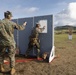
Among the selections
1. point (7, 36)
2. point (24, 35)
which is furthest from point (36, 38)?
point (7, 36)

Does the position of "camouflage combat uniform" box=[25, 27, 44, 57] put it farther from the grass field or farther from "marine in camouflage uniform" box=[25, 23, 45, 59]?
the grass field

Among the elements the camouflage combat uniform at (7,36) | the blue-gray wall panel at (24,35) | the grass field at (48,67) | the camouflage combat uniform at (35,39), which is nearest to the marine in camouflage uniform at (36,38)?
the camouflage combat uniform at (35,39)

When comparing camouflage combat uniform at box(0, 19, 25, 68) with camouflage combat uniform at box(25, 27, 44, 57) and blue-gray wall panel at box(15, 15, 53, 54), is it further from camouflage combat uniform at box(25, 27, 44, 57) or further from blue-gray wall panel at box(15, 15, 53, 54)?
blue-gray wall panel at box(15, 15, 53, 54)

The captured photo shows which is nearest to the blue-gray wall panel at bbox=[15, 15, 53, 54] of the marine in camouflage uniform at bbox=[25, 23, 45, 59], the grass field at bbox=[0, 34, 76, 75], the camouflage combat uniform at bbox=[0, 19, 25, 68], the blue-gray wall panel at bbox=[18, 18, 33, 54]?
the blue-gray wall panel at bbox=[18, 18, 33, 54]

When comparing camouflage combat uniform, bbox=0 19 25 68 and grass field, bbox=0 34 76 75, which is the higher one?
camouflage combat uniform, bbox=0 19 25 68

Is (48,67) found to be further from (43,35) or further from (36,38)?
(43,35)

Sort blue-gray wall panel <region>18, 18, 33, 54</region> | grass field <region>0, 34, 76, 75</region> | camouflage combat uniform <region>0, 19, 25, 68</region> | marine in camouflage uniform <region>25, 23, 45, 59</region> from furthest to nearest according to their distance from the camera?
blue-gray wall panel <region>18, 18, 33, 54</region>
marine in camouflage uniform <region>25, 23, 45, 59</region>
grass field <region>0, 34, 76, 75</region>
camouflage combat uniform <region>0, 19, 25, 68</region>

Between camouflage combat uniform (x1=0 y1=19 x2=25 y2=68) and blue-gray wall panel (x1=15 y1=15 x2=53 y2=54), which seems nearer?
camouflage combat uniform (x1=0 y1=19 x2=25 y2=68)

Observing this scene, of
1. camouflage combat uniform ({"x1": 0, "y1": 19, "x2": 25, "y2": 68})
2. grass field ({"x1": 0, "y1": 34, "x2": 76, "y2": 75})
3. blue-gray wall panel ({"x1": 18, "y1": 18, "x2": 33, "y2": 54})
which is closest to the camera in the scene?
camouflage combat uniform ({"x1": 0, "y1": 19, "x2": 25, "y2": 68})

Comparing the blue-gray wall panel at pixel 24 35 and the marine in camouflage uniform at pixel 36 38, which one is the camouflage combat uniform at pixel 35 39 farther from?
the blue-gray wall panel at pixel 24 35

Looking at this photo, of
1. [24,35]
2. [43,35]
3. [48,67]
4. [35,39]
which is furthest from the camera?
[24,35]

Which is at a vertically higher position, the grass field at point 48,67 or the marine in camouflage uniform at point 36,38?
the marine in camouflage uniform at point 36,38

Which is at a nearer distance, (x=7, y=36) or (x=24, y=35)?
(x=7, y=36)

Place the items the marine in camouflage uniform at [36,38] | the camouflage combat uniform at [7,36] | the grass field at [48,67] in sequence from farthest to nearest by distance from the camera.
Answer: the marine in camouflage uniform at [36,38] < the grass field at [48,67] < the camouflage combat uniform at [7,36]
